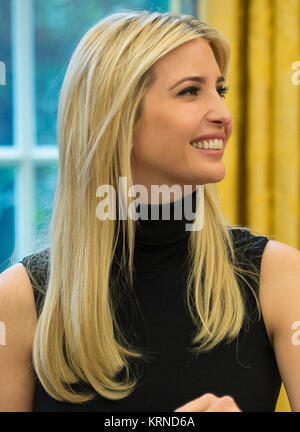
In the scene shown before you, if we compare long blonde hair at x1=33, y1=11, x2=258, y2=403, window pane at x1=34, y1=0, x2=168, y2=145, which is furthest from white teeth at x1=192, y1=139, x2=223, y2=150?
window pane at x1=34, y1=0, x2=168, y2=145

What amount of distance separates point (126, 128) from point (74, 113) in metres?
0.11

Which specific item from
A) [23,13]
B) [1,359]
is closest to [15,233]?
[23,13]

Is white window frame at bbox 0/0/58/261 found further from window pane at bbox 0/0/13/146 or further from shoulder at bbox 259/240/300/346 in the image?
shoulder at bbox 259/240/300/346

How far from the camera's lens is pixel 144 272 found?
1.12 m

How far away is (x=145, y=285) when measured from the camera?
112 centimetres

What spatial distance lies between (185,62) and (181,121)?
114mm

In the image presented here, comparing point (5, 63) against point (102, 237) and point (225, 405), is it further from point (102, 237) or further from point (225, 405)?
point (225, 405)

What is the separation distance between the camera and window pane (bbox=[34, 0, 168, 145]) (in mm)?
2086

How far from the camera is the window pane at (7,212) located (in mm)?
2100

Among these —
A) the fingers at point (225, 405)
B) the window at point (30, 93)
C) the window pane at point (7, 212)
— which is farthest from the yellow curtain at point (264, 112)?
the fingers at point (225, 405)

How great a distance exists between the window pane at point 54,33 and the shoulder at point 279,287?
120 centimetres

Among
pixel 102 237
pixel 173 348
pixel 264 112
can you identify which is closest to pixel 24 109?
pixel 264 112

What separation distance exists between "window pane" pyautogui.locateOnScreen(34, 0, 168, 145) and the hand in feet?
4.45
